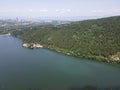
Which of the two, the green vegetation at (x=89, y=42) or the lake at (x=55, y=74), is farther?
the green vegetation at (x=89, y=42)

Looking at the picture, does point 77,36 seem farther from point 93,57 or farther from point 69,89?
point 69,89

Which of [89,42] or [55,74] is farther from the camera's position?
[89,42]

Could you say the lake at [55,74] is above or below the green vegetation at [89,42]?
below

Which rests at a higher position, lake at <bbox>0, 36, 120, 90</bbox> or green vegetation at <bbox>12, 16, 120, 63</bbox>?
green vegetation at <bbox>12, 16, 120, 63</bbox>

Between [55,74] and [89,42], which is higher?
[89,42]

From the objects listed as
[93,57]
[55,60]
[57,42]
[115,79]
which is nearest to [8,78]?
[55,60]

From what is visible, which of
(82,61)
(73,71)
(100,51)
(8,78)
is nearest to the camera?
(8,78)

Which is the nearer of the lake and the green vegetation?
the lake

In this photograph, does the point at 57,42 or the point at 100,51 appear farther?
the point at 57,42
